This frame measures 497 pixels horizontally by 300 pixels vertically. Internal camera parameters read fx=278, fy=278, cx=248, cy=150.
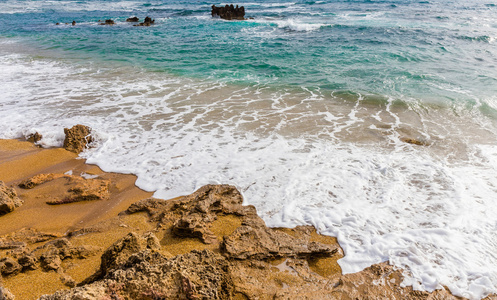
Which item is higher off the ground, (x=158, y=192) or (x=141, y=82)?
(x=141, y=82)

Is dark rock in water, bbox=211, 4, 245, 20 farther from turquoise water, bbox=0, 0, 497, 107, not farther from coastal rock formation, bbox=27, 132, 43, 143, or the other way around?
coastal rock formation, bbox=27, 132, 43, 143

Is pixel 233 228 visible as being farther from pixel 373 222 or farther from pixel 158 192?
pixel 373 222

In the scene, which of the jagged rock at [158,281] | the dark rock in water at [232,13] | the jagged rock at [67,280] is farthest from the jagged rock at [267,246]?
the dark rock in water at [232,13]

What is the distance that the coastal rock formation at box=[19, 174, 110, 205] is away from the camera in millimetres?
4400

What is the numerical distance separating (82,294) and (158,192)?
278 centimetres

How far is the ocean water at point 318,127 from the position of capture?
12.7 feet

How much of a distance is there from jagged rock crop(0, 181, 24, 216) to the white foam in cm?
147

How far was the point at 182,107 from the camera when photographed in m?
8.25

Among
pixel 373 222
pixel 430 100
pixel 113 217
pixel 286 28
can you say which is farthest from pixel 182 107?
pixel 286 28

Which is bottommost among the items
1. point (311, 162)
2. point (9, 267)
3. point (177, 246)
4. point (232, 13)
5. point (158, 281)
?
point (177, 246)

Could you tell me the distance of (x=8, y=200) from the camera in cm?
405

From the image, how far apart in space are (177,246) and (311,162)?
3.03 metres

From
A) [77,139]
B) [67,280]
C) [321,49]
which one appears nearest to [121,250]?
[67,280]

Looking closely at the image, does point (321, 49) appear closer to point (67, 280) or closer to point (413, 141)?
point (413, 141)
